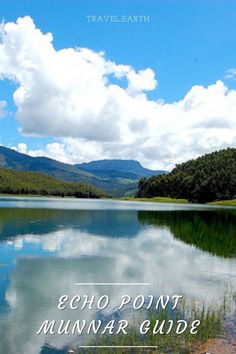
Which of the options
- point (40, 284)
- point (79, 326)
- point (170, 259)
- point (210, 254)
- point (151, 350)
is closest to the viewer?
point (151, 350)

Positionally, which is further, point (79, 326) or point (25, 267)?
point (25, 267)

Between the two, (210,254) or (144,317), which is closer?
(144,317)

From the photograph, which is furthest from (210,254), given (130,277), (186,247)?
(130,277)

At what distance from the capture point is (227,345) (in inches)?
762

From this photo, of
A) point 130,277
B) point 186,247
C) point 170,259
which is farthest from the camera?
point 186,247

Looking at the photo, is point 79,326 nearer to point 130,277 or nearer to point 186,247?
point 130,277

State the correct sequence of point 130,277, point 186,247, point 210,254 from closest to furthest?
point 130,277
point 210,254
point 186,247

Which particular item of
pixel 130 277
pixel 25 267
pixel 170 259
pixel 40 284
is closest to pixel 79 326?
pixel 40 284

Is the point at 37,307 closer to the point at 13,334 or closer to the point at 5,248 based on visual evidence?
the point at 13,334

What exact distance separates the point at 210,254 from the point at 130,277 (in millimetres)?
17328

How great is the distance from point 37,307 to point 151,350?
979 cm

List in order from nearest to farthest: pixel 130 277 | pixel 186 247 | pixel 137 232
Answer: pixel 130 277
pixel 186 247
pixel 137 232

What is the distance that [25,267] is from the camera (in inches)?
1506

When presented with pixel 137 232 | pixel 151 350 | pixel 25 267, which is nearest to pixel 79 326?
pixel 151 350
